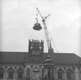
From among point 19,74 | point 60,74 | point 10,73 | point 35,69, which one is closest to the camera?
point 10,73

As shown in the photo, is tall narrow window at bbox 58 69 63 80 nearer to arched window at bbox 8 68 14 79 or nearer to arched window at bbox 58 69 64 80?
arched window at bbox 58 69 64 80

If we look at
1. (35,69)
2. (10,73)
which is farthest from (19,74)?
(35,69)

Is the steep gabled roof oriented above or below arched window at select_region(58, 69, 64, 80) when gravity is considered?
above

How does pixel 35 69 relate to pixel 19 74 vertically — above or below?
above

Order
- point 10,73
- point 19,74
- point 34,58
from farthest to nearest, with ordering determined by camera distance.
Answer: point 34,58
point 19,74
point 10,73

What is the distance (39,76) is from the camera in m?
51.2

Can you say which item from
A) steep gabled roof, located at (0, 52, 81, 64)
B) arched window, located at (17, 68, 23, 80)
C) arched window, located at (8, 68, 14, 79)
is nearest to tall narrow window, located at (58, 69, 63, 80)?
steep gabled roof, located at (0, 52, 81, 64)

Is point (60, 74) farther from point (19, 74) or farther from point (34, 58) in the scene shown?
point (19, 74)

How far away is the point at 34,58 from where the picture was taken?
54.3 metres

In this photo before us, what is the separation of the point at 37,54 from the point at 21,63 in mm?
6438

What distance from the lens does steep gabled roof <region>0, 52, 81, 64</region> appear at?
52.8 meters

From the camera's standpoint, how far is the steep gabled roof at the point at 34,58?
5284 centimetres

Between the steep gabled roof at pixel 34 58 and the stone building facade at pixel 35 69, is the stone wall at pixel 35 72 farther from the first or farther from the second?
the steep gabled roof at pixel 34 58

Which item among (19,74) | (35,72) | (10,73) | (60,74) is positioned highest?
(35,72)
